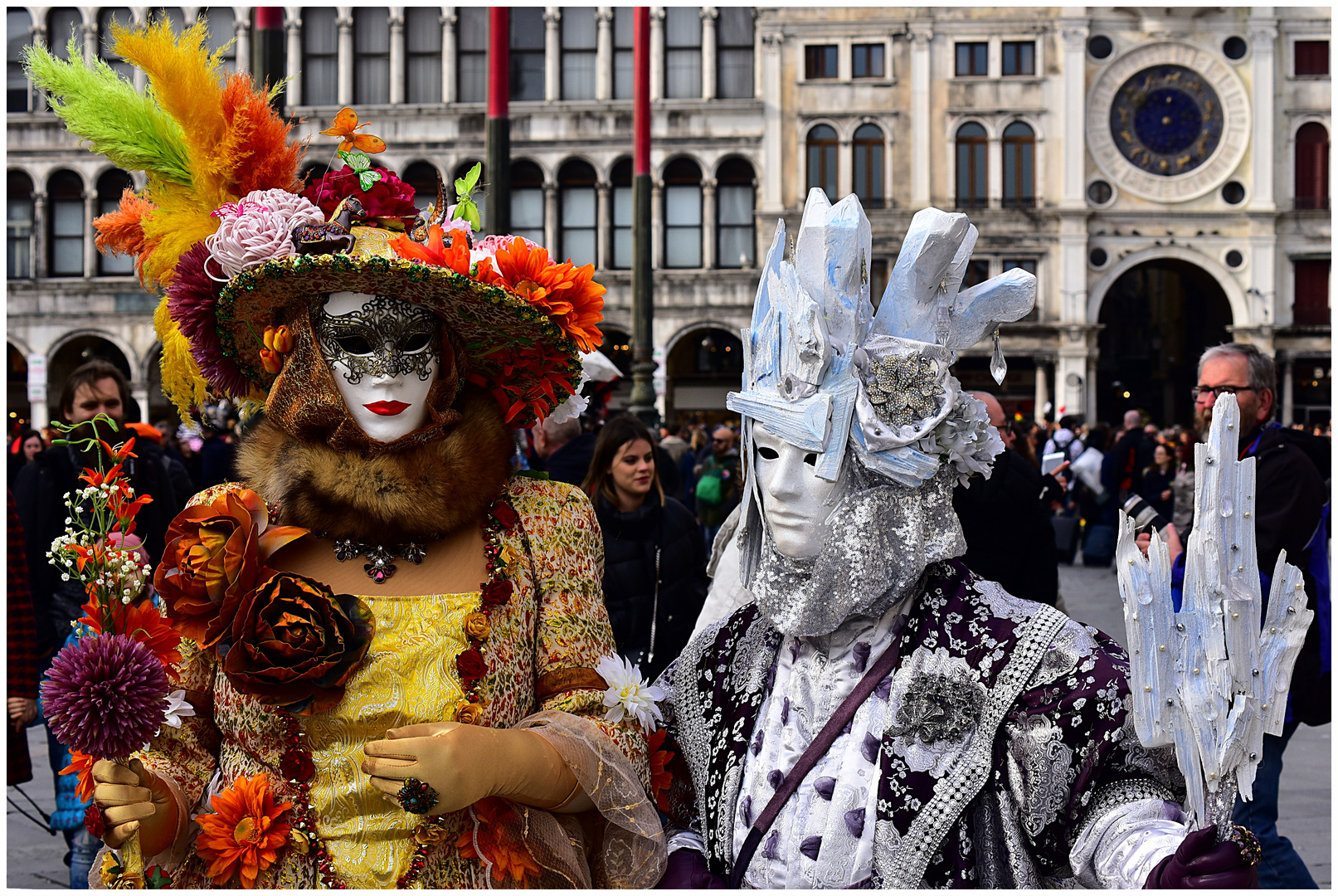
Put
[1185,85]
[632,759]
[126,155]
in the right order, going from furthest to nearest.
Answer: [1185,85], [126,155], [632,759]

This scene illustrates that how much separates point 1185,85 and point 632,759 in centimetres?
2481

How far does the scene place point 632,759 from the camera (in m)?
2.14

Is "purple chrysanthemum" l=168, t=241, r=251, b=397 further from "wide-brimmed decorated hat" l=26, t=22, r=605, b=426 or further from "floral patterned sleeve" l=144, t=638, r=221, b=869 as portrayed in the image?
"floral patterned sleeve" l=144, t=638, r=221, b=869

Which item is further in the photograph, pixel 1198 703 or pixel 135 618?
pixel 135 618

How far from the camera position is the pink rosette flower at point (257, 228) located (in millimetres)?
2148

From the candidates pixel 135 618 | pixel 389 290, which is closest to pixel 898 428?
pixel 389 290

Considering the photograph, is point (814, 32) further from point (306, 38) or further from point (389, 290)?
point (389, 290)

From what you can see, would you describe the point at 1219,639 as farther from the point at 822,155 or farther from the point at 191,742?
the point at 822,155

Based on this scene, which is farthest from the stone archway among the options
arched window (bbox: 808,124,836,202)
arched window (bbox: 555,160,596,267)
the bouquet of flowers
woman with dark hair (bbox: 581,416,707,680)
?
the bouquet of flowers

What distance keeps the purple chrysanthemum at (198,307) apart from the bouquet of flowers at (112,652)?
321mm

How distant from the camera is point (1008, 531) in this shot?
12.2 ft

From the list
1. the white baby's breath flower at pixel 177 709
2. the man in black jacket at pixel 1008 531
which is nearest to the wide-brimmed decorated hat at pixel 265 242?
the white baby's breath flower at pixel 177 709

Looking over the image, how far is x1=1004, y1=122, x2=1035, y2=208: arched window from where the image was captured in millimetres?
23625

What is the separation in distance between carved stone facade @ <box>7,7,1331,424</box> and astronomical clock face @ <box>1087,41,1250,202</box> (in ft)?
0.16
